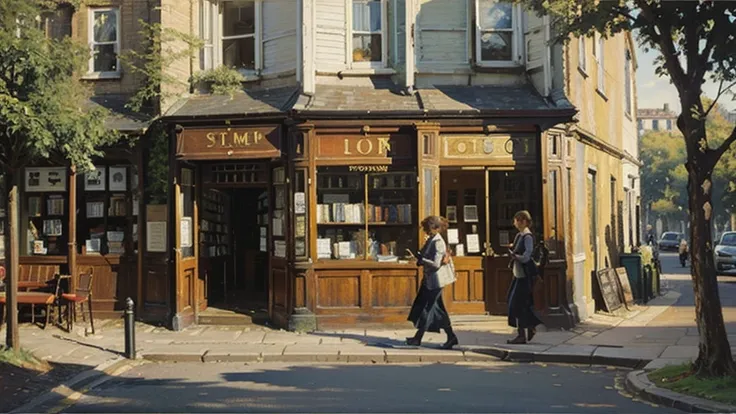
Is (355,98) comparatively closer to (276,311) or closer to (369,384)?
(276,311)

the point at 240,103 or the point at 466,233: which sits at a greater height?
the point at 240,103

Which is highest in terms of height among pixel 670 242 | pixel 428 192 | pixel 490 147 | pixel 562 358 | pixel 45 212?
pixel 490 147

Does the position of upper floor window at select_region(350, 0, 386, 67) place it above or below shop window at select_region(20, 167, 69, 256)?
above

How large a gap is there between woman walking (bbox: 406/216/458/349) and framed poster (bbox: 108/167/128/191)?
20.4 feet

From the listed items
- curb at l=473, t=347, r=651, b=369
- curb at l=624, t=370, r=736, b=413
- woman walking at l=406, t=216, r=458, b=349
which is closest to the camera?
curb at l=624, t=370, r=736, b=413

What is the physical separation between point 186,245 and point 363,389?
21.0ft

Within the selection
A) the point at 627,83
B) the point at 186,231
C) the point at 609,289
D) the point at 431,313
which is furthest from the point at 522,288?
the point at 627,83

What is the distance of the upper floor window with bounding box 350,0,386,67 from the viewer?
554 inches

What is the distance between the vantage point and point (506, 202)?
46.5 ft

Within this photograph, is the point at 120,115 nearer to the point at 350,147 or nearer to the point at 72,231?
the point at 72,231

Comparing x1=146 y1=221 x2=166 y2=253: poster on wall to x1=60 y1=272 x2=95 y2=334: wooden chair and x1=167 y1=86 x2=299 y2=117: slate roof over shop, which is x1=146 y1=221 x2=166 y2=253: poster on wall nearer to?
x1=60 y1=272 x2=95 y2=334: wooden chair

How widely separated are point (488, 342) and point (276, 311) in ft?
12.9

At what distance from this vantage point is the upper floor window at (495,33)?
14.1 m

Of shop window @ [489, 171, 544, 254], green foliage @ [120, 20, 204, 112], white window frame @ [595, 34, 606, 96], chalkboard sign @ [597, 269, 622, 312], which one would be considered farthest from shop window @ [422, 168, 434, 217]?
white window frame @ [595, 34, 606, 96]
